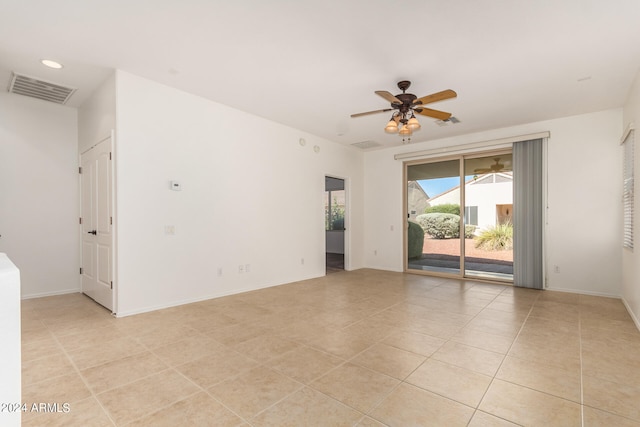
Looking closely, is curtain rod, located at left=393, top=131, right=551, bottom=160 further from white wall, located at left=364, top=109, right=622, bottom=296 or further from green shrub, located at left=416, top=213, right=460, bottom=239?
green shrub, located at left=416, top=213, right=460, bottom=239

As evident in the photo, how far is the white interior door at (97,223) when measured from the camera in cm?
389

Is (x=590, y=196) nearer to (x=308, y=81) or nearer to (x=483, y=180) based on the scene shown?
(x=483, y=180)

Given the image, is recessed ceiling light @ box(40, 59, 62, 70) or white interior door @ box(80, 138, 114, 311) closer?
recessed ceiling light @ box(40, 59, 62, 70)

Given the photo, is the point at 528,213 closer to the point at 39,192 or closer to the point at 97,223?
the point at 97,223

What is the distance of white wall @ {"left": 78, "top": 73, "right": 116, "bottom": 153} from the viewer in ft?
12.4

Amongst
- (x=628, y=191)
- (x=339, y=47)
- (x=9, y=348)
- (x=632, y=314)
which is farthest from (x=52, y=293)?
(x=628, y=191)

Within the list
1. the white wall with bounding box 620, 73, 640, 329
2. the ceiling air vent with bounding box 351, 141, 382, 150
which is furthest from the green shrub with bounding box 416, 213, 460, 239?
the white wall with bounding box 620, 73, 640, 329

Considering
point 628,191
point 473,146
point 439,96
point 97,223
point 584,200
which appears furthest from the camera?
point 473,146

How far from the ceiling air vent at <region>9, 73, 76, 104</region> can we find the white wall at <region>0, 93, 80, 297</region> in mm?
249

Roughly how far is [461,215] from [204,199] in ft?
15.8

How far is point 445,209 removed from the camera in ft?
21.3

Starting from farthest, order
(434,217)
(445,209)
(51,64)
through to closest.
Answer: (434,217)
(445,209)
(51,64)

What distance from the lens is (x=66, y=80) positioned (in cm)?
388

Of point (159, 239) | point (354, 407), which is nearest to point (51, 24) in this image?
point (159, 239)
